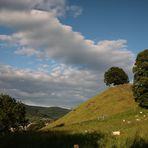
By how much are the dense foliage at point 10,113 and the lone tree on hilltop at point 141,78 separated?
49.5 m

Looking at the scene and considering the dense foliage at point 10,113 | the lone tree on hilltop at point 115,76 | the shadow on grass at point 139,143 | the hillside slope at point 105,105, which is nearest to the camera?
the shadow on grass at point 139,143

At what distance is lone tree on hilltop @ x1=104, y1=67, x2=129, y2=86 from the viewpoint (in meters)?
141

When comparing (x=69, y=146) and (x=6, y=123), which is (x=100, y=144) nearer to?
(x=69, y=146)

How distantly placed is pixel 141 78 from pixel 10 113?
54.7m

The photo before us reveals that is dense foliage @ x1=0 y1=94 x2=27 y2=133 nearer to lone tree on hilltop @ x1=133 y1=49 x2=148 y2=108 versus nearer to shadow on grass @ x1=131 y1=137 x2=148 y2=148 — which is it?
lone tree on hilltop @ x1=133 y1=49 x2=148 y2=108

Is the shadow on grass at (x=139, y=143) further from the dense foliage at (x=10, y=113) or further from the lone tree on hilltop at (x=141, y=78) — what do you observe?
the dense foliage at (x=10, y=113)

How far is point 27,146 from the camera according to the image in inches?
559

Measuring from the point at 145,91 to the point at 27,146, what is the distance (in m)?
74.9

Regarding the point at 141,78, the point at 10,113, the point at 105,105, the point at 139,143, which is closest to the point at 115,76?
the point at 105,105

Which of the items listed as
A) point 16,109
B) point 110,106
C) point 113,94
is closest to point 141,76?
point 110,106

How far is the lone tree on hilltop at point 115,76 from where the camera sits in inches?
5535

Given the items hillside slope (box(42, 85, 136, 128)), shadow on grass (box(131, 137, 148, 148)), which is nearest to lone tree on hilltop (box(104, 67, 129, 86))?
hillside slope (box(42, 85, 136, 128))

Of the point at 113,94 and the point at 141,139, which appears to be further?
the point at 113,94

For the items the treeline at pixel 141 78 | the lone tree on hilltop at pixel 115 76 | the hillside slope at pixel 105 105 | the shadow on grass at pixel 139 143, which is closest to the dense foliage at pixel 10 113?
the hillside slope at pixel 105 105
